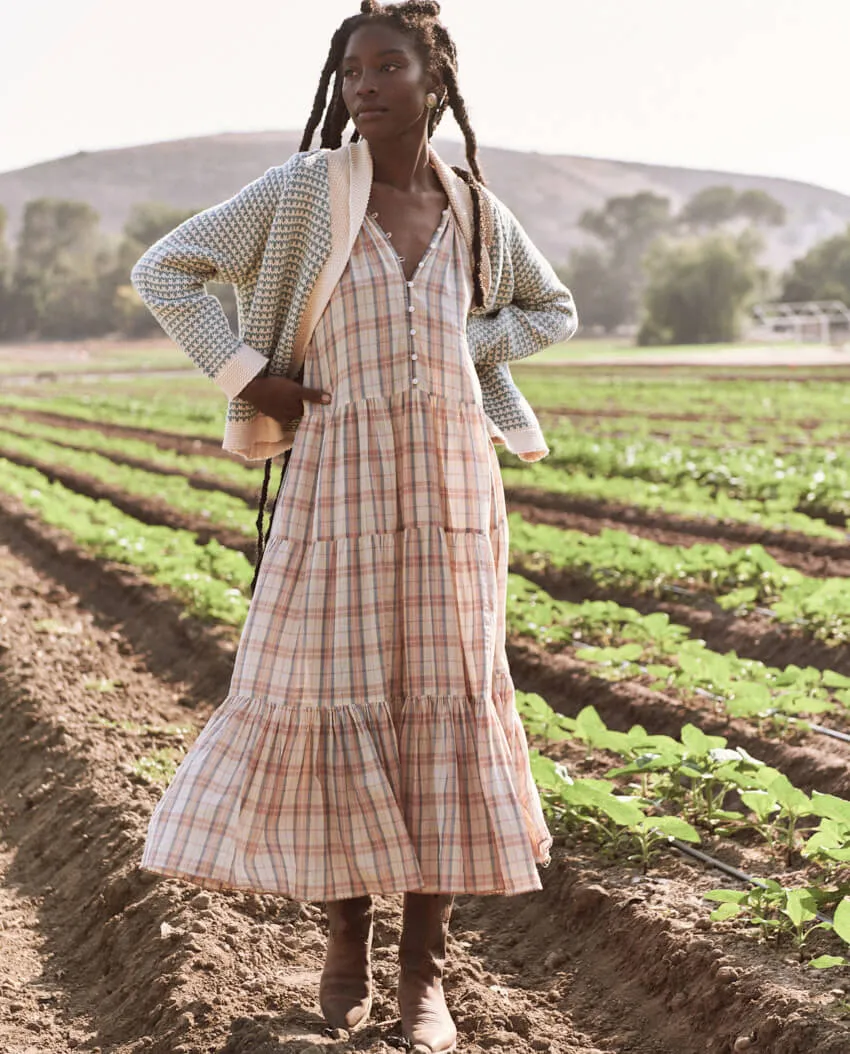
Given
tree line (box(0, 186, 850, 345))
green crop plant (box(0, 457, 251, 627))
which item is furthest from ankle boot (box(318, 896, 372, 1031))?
tree line (box(0, 186, 850, 345))

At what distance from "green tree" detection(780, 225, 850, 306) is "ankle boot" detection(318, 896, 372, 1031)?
2475 inches

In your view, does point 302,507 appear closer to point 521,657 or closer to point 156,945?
point 156,945

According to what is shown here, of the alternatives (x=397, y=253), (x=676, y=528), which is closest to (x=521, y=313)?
(x=397, y=253)

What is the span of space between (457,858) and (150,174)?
673 ft

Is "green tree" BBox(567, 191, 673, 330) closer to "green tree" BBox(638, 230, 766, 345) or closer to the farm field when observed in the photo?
"green tree" BBox(638, 230, 766, 345)

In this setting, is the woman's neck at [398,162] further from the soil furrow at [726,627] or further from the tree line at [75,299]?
the tree line at [75,299]

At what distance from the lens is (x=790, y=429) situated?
16391mm

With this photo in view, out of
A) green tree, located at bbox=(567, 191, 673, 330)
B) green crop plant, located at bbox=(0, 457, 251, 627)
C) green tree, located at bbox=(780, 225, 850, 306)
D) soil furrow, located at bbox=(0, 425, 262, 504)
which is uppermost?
green tree, located at bbox=(567, 191, 673, 330)

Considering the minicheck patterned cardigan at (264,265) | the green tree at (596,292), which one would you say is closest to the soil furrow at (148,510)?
the minicheck patterned cardigan at (264,265)

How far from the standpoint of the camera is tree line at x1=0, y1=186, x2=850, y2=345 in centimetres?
6244

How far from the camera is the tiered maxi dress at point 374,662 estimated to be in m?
2.49

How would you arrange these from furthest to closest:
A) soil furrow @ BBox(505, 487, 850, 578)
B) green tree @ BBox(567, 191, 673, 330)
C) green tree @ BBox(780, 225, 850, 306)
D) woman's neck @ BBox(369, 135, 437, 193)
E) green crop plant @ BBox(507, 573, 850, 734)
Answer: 1. green tree @ BBox(567, 191, 673, 330)
2. green tree @ BBox(780, 225, 850, 306)
3. soil furrow @ BBox(505, 487, 850, 578)
4. green crop plant @ BBox(507, 573, 850, 734)
5. woman's neck @ BBox(369, 135, 437, 193)

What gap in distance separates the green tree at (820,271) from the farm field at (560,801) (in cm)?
5668

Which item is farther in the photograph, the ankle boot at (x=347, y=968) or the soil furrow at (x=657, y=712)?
the soil furrow at (x=657, y=712)
